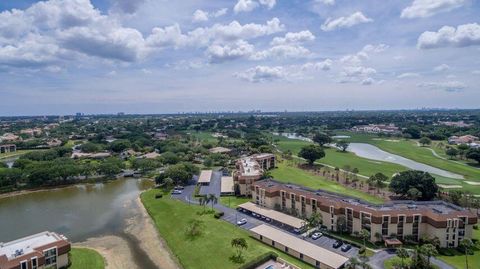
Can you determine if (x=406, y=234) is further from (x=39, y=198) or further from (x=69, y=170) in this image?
(x=69, y=170)

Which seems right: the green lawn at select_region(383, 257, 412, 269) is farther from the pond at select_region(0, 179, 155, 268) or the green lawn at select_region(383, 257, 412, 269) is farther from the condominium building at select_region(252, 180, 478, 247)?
the pond at select_region(0, 179, 155, 268)

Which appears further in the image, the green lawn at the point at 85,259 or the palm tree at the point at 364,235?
the palm tree at the point at 364,235

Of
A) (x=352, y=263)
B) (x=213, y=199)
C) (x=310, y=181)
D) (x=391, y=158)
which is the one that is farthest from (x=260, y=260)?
(x=391, y=158)

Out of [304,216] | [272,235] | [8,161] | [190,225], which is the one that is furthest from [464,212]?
[8,161]

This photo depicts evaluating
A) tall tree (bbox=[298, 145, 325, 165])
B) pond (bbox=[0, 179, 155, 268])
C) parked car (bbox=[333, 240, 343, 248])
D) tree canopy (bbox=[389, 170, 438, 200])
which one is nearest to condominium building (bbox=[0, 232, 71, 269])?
pond (bbox=[0, 179, 155, 268])

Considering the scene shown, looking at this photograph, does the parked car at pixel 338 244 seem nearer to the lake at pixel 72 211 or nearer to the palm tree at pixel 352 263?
the palm tree at pixel 352 263

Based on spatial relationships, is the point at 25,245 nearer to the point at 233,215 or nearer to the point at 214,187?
the point at 233,215

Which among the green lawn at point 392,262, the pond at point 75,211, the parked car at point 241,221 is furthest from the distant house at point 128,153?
the green lawn at point 392,262

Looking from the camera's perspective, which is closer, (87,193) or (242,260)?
(242,260)
